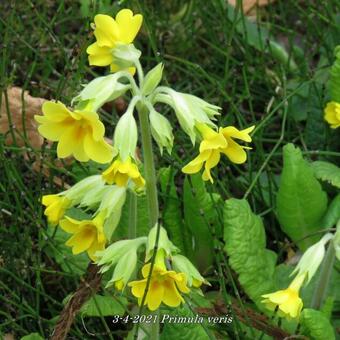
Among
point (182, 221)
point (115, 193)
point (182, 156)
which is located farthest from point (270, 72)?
point (115, 193)

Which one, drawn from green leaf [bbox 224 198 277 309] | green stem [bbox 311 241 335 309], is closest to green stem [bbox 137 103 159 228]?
green leaf [bbox 224 198 277 309]

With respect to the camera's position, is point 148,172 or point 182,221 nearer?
point 148,172

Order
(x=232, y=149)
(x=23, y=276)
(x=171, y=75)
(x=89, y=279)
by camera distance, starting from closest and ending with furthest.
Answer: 1. (x=232, y=149)
2. (x=89, y=279)
3. (x=23, y=276)
4. (x=171, y=75)

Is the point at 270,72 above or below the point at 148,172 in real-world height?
below

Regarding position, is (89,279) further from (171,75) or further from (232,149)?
(171,75)

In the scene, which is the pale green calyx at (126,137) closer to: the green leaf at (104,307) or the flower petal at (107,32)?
the flower petal at (107,32)

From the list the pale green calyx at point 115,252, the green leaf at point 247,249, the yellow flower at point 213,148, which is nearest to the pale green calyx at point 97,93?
the yellow flower at point 213,148

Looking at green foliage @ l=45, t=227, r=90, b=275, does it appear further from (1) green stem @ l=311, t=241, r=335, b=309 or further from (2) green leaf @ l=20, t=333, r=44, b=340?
(1) green stem @ l=311, t=241, r=335, b=309
